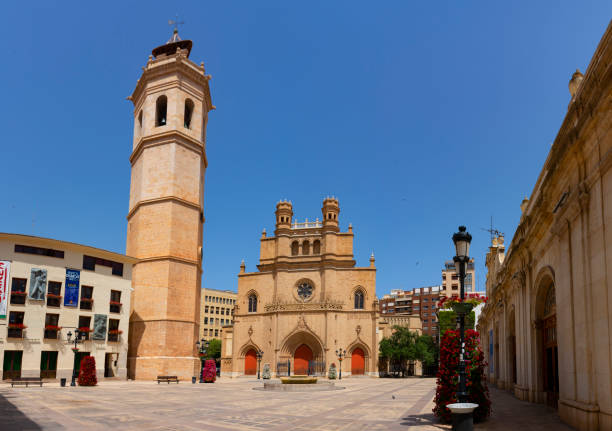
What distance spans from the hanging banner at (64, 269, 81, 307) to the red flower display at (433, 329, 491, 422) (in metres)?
30.5

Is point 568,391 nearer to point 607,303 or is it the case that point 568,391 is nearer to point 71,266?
point 607,303

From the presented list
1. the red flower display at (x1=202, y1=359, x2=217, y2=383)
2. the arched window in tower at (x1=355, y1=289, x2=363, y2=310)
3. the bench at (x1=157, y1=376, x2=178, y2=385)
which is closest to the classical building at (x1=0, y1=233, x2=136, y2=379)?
the bench at (x1=157, y1=376, x2=178, y2=385)

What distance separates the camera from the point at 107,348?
39.5 m

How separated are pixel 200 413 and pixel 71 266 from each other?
2505cm

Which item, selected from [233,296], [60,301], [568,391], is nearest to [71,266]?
[60,301]

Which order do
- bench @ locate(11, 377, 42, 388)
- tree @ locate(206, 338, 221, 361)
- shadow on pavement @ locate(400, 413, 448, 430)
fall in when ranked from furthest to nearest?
tree @ locate(206, 338, 221, 361), bench @ locate(11, 377, 42, 388), shadow on pavement @ locate(400, 413, 448, 430)

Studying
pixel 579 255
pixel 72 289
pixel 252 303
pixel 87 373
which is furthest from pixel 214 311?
pixel 579 255

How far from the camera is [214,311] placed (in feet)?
373

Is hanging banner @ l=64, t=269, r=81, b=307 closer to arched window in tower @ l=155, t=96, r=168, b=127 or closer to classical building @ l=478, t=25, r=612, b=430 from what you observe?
arched window in tower @ l=155, t=96, r=168, b=127

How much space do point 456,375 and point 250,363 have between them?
51.3m

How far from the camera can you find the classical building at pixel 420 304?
119906 mm

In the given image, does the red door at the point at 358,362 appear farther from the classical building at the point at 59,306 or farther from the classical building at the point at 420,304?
the classical building at the point at 420,304

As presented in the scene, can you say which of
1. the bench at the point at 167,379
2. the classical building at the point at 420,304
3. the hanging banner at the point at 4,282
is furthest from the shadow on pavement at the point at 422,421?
the classical building at the point at 420,304

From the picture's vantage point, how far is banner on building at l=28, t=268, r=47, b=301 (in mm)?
35438
